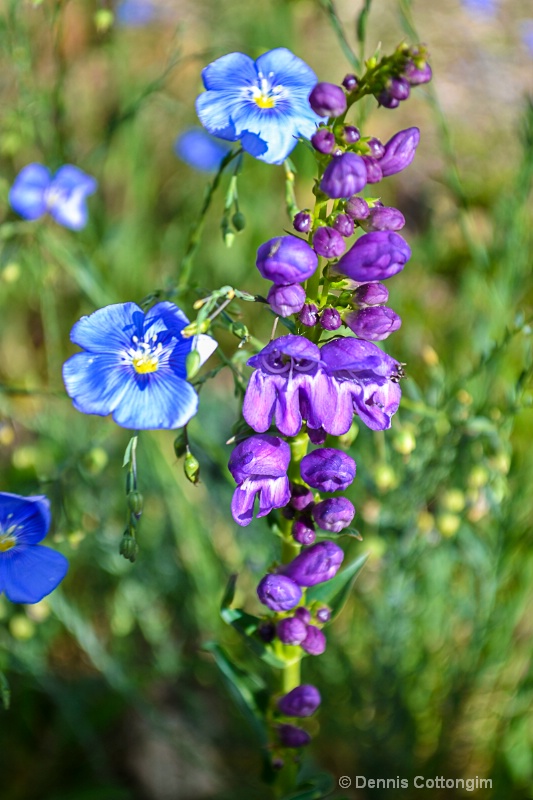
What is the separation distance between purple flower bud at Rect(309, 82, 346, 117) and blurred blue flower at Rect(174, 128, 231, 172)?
104 inches

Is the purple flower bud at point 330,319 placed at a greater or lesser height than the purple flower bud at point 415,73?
lesser

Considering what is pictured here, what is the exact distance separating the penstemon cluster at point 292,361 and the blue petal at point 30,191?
1273 mm

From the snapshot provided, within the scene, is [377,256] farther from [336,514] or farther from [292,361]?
[336,514]

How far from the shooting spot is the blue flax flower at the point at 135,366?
4.02 feet

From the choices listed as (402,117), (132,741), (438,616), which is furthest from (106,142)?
(402,117)

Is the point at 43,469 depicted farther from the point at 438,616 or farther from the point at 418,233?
the point at 418,233

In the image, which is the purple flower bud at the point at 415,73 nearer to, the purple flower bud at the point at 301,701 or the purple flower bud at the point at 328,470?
the purple flower bud at the point at 328,470

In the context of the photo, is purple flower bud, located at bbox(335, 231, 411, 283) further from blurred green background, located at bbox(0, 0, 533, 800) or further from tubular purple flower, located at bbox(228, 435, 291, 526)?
blurred green background, located at bbox(0, 0, 533, 800)

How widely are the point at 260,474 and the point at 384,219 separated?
44 cm

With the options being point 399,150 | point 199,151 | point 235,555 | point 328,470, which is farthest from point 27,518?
point 199,151

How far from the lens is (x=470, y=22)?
5.54 meters

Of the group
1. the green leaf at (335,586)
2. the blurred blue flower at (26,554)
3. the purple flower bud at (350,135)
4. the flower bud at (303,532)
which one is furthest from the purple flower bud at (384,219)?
the blurred blue flower at (26,554)

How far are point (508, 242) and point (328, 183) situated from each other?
1.29 m

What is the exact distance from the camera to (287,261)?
1140 mm
